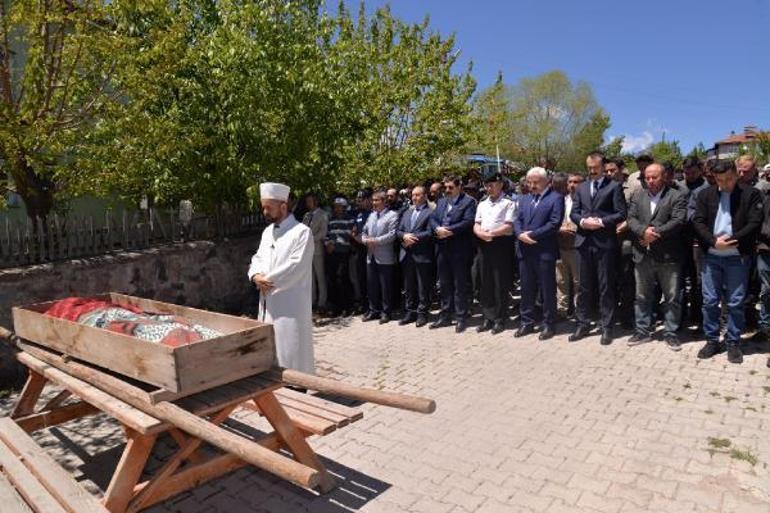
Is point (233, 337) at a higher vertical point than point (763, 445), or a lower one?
higher

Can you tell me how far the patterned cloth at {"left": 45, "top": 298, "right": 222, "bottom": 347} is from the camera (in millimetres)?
3799

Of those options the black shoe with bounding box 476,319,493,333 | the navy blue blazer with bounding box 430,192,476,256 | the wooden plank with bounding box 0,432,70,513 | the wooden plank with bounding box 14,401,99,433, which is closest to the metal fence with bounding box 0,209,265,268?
the wooden plank with bounding box 14,401,99,433

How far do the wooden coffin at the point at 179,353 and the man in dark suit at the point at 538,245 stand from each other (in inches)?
173

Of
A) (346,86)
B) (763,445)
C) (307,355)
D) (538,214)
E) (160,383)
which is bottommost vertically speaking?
(763,445)

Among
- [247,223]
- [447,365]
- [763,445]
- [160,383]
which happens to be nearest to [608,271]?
[447,365]

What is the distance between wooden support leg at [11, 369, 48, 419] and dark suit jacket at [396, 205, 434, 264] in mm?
4813

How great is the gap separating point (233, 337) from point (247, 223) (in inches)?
273

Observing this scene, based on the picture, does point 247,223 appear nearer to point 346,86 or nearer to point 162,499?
point 346,86

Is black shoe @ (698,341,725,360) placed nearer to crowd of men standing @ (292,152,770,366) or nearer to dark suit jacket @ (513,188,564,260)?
crowd of men standing @ (292,152,770,366)

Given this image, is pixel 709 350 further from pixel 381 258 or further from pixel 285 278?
pixel 285 278

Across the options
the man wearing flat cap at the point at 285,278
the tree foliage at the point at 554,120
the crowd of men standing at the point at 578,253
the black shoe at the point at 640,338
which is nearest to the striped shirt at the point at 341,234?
the crowd of men standing at the point at 578,253

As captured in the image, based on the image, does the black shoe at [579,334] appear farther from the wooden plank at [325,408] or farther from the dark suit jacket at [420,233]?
the wooden plank at [325,408]

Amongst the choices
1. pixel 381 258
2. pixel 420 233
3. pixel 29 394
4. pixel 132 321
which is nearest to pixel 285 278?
pixel 132 321

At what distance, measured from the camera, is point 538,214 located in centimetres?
726
